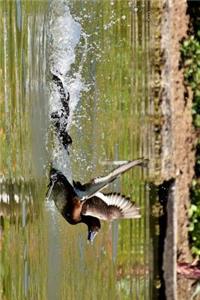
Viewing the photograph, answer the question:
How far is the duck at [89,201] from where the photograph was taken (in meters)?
4.05

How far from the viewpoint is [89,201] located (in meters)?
4.05

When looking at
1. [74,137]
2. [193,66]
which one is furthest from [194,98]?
[74,137]

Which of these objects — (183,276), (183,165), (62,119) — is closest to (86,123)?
(62,119)

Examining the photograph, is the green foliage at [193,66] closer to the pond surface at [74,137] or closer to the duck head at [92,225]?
the pond surface at [74,137]

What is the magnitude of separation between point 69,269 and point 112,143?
0.52 metres

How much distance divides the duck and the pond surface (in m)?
0.07

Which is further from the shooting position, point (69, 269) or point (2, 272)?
point (69, 269)

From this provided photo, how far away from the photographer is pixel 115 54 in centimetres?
461

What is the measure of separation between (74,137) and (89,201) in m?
0.56

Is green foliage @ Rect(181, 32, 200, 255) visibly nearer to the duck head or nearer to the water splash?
the water splash

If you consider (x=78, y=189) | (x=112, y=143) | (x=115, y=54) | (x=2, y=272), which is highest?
(x=115, y=54)

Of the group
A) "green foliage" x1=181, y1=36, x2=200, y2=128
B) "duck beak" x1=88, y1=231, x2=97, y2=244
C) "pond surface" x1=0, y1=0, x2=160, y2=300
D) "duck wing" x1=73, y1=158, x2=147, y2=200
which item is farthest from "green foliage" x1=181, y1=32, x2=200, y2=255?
"duck beak" x1=88, y1=231, x2=97, y2=244

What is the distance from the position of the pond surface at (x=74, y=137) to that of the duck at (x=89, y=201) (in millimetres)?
66

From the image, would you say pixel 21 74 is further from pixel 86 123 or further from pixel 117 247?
pixel 117 247
